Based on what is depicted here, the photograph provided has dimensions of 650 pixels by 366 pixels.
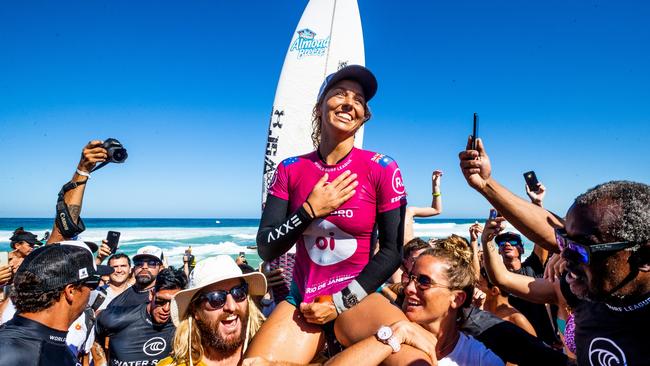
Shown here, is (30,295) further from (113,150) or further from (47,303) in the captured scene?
(113,150)

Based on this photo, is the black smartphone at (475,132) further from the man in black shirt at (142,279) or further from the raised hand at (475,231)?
the man in black shirt at (142,279)

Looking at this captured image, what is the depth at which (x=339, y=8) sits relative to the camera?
7.86m

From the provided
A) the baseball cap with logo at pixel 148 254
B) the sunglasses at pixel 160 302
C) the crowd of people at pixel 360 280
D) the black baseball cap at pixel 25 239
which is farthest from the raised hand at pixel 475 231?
the black baseball cap at pixel 25 239

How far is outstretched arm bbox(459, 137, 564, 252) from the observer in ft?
8.91

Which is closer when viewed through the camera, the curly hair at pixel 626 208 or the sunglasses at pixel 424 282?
the curly hair at pixel 626 208

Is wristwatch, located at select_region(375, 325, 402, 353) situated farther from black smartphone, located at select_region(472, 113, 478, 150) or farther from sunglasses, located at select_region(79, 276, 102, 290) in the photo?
→ sunglasses, located at select_region(79, 276, 102, 290)

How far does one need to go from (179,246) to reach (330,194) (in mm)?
42397

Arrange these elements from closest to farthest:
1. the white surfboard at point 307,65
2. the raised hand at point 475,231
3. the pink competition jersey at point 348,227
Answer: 1. the pink competition jersey at point 348,227
2. the raised hand at point 475,231
3. the white surfboard at point 307,65

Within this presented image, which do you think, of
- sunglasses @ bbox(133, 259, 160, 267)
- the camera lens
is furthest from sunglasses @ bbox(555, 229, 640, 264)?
sunglasses @ bbox(133, 259, 160, 267)

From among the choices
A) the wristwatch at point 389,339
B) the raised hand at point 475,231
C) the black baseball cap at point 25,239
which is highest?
the wristwatch at point 389,339

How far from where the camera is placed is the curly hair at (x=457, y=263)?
119 inches

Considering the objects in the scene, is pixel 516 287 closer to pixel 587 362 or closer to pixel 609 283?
pixel 587 362

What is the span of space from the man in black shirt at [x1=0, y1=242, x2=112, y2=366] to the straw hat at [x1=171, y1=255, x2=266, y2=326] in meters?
0.64

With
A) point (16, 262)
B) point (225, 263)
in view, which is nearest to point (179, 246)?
point (16, 262)
